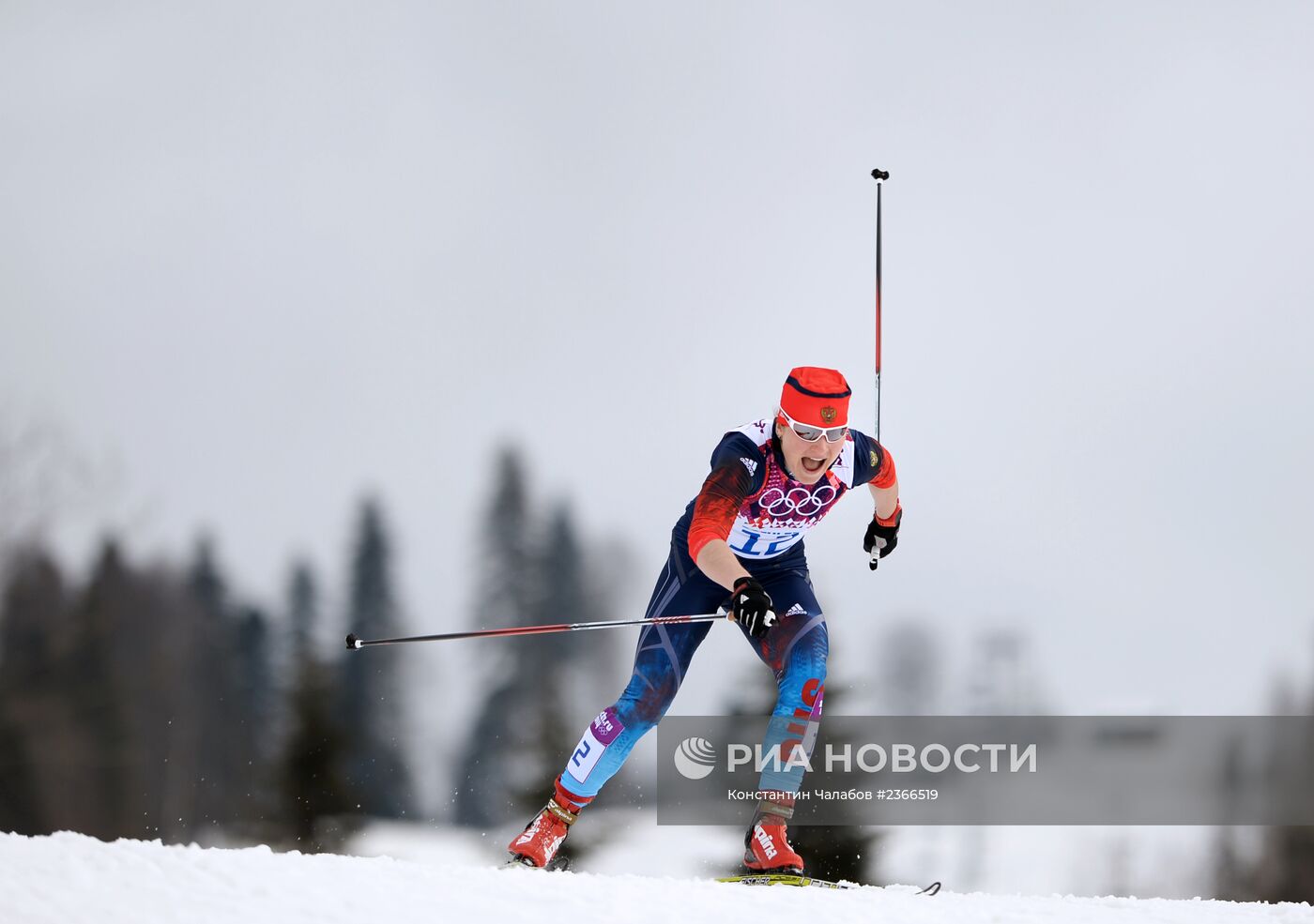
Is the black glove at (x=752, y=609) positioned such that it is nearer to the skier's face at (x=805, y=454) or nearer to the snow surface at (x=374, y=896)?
the skier's face at (x=805, y=454)

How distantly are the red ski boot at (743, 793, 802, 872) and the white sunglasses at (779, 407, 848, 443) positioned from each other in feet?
4.81

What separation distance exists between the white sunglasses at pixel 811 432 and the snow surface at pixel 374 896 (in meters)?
1.77

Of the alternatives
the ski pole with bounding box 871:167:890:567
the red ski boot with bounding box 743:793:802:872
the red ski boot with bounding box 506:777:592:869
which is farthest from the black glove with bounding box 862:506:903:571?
the red ski boot with bounding box 506:777:592:869

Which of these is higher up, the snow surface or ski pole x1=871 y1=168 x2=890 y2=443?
ski pole x1=871 y1=168 x2=890 y2=443

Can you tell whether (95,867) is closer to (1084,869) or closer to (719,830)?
(719,830)

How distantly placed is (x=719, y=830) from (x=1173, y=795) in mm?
12194

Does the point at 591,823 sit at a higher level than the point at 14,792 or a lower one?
higher

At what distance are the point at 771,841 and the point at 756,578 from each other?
1.09m

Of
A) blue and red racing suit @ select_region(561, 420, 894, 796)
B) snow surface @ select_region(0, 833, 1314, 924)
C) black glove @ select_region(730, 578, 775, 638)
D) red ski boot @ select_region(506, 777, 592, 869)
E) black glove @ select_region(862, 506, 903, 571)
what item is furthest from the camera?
black glove @ select_region(862, 506, 903, 571)

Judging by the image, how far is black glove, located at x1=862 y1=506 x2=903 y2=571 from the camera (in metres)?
5.91

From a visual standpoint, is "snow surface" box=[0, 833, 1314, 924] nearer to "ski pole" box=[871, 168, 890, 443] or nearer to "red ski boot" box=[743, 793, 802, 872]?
"red ski boot" box=[743, 793, 802, 872]

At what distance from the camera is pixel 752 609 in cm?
472

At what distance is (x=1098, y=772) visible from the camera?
20938 millimetres

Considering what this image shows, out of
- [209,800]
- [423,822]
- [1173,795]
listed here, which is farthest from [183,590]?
[1173,795]
